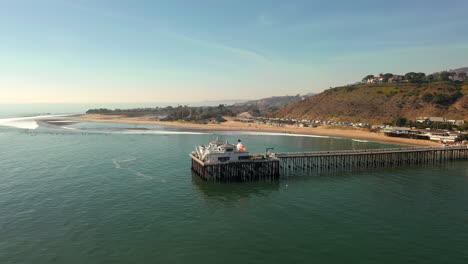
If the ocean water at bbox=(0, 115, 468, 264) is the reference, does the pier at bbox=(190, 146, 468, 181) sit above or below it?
above

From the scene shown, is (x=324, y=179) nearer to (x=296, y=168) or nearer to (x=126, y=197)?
(x=296, y=168)

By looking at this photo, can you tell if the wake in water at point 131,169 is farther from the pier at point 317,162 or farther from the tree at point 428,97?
the tree at point 428,97

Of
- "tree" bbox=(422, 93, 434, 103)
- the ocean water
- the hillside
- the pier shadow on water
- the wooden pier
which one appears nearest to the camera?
the ocean water

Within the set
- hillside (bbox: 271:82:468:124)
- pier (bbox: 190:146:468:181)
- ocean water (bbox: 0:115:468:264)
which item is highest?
hillside (bbox: 271:82:468:124)

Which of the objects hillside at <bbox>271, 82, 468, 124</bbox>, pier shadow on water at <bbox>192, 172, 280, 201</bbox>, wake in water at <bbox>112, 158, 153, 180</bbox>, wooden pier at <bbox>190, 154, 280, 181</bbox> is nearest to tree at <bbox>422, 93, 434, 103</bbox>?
hillside at <bbox>271, 82, 468, 124</bbox>

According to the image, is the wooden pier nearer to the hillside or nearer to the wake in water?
the wake in water

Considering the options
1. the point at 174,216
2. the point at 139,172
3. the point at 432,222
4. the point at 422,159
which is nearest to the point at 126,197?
the point at 174,216

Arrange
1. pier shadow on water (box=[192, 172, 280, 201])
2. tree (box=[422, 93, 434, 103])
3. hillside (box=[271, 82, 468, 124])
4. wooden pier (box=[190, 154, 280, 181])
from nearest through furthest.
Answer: pier shadow on water (box=[192, 172, 280, 201]) < wooden pier (box=[190, 154, 280, 181]) < hillside (box=[271, 82, 468, 124]) < tree (box=[422, 93, 434, 103])

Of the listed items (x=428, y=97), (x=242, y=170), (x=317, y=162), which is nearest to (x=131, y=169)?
(x=242, y=170)
